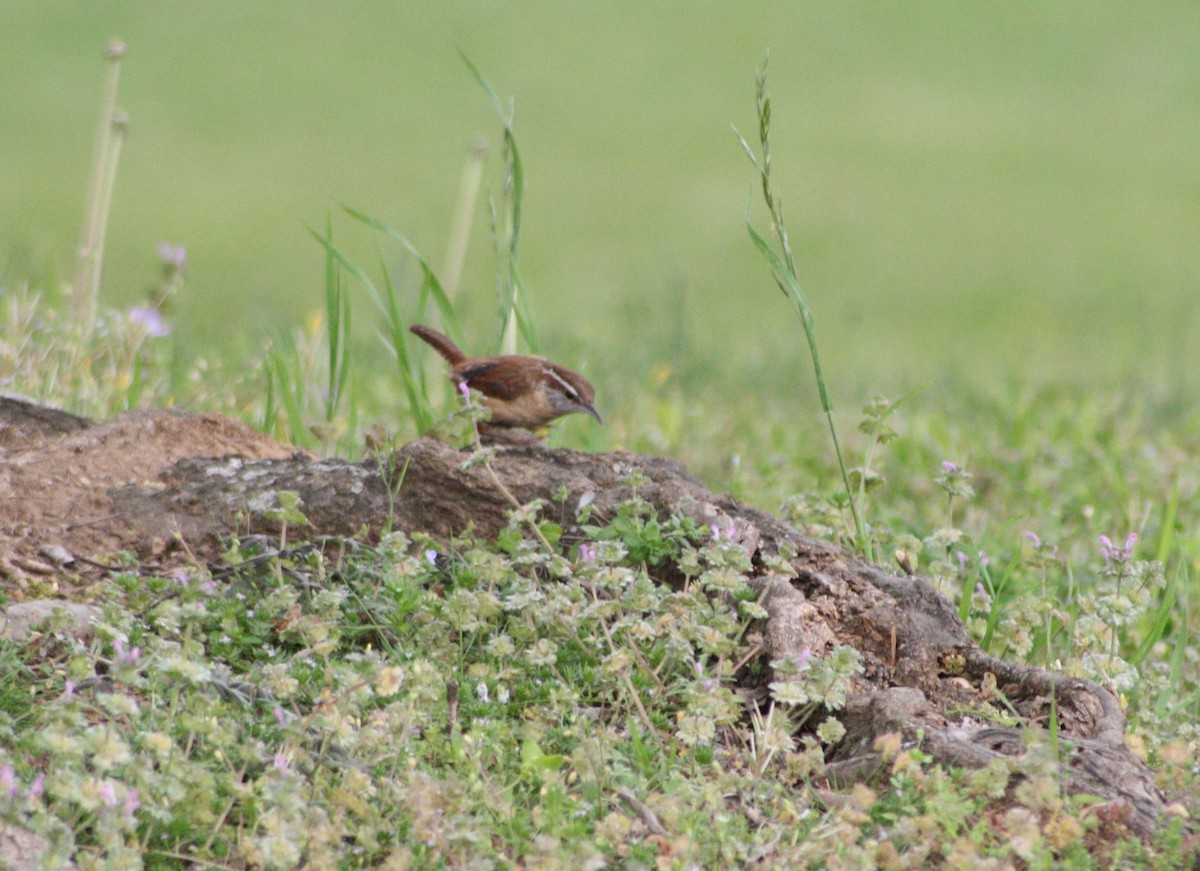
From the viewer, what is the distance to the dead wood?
313cm

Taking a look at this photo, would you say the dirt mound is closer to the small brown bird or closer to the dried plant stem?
the small brown bird

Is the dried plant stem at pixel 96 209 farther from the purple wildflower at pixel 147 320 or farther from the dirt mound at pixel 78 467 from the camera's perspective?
the dirt mound at pixel 78 467

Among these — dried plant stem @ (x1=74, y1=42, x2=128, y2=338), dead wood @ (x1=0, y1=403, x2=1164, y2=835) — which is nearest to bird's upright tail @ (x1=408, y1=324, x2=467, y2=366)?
dead wood @ (x1=0, y1=403, x2=1164, y2=835)

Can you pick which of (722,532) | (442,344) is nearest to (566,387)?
(442,344)

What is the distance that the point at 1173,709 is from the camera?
141 inches

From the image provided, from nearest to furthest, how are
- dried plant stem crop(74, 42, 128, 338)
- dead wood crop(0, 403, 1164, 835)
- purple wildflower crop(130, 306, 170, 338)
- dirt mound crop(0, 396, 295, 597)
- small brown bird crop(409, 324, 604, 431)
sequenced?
dead wood crop(0, 403, 1164, 835) < dirt mound crop(0, 396, 295, 597) < small brown bird crop(409, 324, 604, 431) < purple wildflower crop(130, 306, 170, 338) < dried plant stem crop(74, 42, 128, 338)

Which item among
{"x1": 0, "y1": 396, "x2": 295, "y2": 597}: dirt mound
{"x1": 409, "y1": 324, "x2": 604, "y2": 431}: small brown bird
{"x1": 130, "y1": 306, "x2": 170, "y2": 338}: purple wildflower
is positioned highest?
{"x1": 409, "y1": 324, "x2": 604, "y2": 431}: small brown bird

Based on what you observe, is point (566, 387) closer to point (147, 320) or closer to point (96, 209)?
point (147, 320)

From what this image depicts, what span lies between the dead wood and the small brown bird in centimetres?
82

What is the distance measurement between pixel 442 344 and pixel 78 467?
149cm

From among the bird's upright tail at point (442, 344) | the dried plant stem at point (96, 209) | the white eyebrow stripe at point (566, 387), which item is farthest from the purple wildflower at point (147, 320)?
the white eyebrow stripe at point (566, 387)

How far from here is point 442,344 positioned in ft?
16.6

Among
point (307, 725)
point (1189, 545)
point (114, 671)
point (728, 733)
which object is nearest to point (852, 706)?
point (728, 733)

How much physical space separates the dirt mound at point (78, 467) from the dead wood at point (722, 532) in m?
0.02
